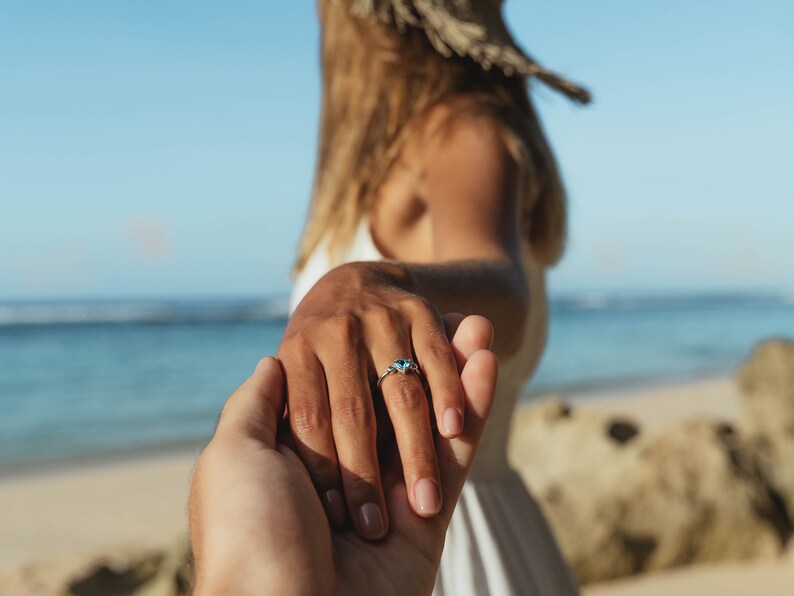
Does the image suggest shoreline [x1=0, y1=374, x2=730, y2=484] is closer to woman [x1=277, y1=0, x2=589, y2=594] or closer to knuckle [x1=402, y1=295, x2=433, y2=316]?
woman [x1=277, y1=0, x2=589, y2=594]

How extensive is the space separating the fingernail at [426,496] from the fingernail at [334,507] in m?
0.08

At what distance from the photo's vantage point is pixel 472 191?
1621 millimetres

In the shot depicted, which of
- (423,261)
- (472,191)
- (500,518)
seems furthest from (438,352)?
(500,518)

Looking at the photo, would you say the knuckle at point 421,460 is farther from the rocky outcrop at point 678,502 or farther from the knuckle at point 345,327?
the rocky outcrop at point 678,502

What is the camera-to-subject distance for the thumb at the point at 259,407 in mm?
953

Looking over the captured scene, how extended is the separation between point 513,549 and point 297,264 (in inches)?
36.5

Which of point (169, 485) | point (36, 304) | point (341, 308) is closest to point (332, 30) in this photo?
point (341, 308)

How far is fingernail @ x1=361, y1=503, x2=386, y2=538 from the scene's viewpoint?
3.08ft

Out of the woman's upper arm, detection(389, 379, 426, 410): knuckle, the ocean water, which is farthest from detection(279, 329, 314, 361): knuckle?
the ocean water

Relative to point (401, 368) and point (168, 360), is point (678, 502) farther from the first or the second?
point (168, 360)

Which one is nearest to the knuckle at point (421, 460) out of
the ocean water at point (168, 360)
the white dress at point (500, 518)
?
the white dress at point (500, 518)

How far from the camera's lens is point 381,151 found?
78.3 inches

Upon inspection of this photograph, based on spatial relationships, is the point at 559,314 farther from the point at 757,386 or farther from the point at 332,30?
the point at 332,30

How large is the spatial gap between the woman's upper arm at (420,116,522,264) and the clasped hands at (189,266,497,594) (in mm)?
465
